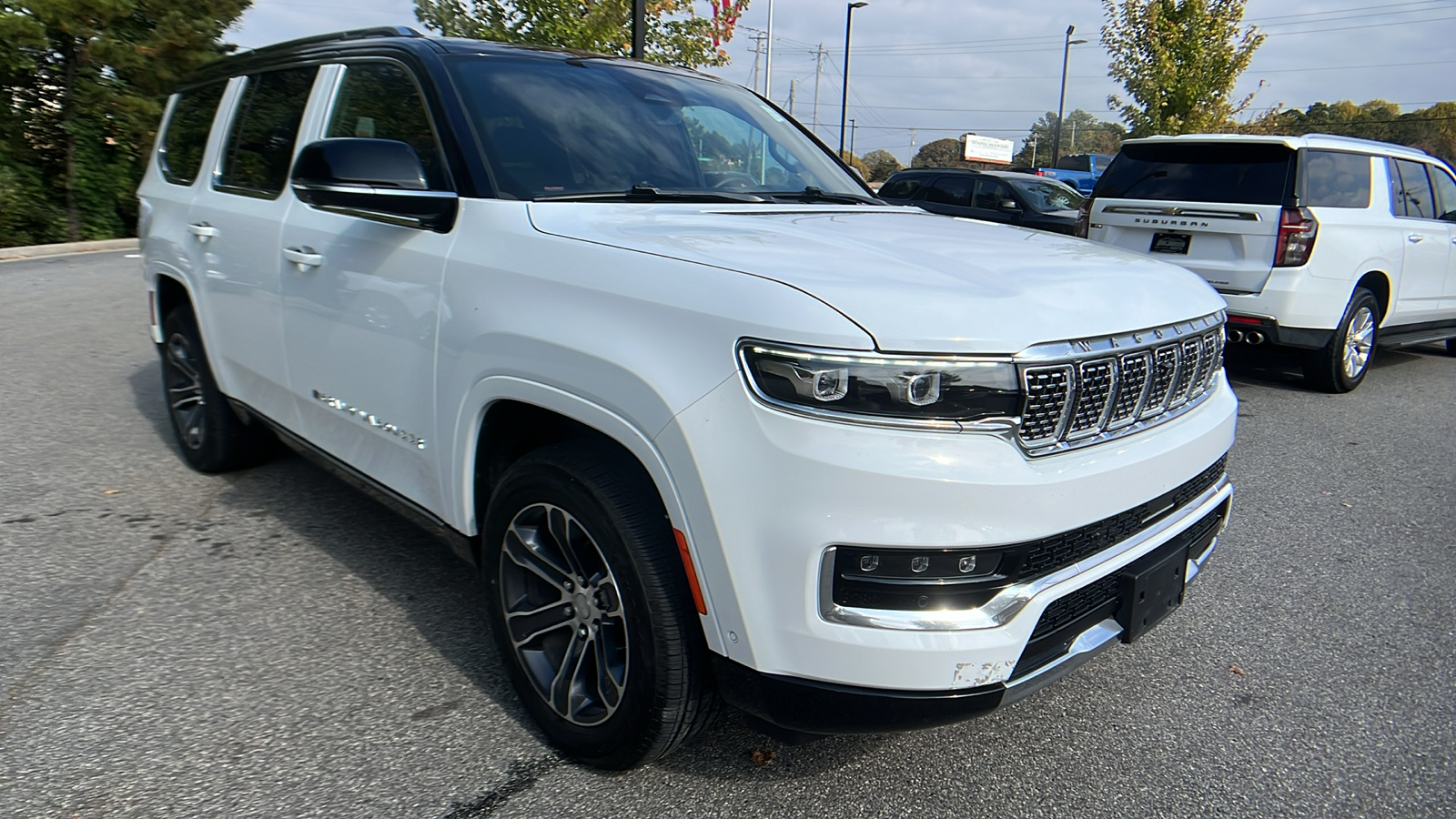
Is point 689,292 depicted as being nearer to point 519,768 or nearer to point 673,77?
point 519,768

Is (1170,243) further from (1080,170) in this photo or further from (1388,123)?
(1388,123)

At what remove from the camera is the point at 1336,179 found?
7012mm

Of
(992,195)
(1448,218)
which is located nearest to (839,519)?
→ (1448,218)

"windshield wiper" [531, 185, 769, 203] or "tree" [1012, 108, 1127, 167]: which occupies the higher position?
"tree" [1012, 108, 1127, 167]

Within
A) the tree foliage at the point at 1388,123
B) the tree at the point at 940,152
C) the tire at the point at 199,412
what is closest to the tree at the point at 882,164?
the tree at the point at 940,152

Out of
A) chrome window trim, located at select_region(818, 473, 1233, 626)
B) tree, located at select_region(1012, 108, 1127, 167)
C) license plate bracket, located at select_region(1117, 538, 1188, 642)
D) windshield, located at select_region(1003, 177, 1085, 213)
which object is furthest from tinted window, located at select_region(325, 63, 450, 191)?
tree, located at select_region(1012, 108, 1127, 167)

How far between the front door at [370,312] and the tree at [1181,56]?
2245 centimetres

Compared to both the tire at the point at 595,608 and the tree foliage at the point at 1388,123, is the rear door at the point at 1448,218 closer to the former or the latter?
the tire at the point at 595,608

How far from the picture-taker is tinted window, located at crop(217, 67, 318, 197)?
3.57 m

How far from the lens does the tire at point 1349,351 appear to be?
7020mm

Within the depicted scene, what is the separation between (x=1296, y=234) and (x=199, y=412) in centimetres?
678

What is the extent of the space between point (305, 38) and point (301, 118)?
0.53 metres

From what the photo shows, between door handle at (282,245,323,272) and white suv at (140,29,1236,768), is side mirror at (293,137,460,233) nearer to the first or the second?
white suv at (140,29,1236,768)

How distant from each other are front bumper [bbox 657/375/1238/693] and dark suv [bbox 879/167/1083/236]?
11.1 m
